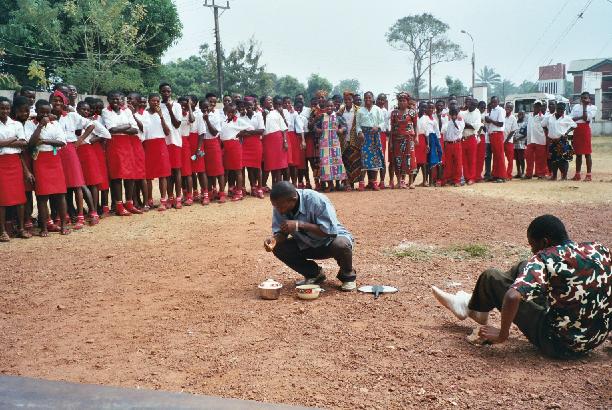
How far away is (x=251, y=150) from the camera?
10.4 metres

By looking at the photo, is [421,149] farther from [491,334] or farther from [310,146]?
[491,334]

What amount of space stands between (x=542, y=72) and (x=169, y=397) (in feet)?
251

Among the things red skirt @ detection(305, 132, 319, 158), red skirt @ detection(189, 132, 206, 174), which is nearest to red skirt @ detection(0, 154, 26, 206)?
red skirt @ detection(189, 132, 206, 174)

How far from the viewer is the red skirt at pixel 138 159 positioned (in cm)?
888

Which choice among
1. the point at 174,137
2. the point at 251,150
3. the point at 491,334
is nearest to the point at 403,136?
the point at 251,150

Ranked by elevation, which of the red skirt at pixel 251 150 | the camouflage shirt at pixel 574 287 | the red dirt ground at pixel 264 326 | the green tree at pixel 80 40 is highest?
the green tree at pixel 80 40

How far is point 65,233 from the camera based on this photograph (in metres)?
7.59

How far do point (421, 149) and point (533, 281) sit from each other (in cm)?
884

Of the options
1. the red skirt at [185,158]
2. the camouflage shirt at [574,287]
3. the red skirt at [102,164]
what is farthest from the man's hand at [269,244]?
the red skirt at [185,158]

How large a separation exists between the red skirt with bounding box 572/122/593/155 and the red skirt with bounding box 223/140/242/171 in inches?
294

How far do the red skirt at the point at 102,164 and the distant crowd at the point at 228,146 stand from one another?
23 mm

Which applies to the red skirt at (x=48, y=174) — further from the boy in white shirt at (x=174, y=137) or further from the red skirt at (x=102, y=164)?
the boy in white shirt at (x=174, y=137)

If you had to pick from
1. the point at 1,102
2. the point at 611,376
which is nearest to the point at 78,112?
the point at 1,102

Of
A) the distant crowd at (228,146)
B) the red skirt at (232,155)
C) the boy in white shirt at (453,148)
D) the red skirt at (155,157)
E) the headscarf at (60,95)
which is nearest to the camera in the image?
the distant crowd at (228,146)
